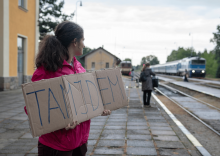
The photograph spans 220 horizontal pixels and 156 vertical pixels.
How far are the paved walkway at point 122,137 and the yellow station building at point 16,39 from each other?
7.22m

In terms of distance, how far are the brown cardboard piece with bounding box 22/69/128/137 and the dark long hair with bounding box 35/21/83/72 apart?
131mm

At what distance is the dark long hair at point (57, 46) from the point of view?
72.7 inches

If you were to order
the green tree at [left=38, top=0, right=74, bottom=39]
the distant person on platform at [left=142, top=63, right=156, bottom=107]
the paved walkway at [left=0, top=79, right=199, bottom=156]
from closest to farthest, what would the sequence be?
the paved walkway at [left=0, top=79, right=199, bottom=156]
the distant person on platform at [left=142, top=63, right=156, bottom=107]
the green tree at [left=38, top=0, right=74, bottom=39]

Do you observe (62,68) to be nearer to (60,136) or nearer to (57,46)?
(57,46)

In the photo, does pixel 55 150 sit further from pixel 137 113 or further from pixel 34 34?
pixel 34 34

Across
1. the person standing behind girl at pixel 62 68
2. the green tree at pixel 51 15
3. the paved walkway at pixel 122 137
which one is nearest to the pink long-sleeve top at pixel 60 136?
A: the person standing behind girl at pixel 62 68

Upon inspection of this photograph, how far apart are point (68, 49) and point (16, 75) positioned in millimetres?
13881

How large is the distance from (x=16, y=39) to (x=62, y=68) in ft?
46.1

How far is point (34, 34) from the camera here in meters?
17.6

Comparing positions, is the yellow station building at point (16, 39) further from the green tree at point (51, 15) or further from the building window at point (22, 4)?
the green tree at point (51, 15)

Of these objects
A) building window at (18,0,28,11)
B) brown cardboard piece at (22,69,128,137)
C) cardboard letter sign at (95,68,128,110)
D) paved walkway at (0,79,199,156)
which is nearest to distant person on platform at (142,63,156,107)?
paved walkway at (0,79,199,156)

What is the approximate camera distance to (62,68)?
1938 mm

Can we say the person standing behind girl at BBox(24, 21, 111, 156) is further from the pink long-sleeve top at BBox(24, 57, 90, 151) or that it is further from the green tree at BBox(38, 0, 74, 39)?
the green tree at BBox(38, 0, 74, 39)

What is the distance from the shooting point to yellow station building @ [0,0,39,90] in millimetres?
13297
